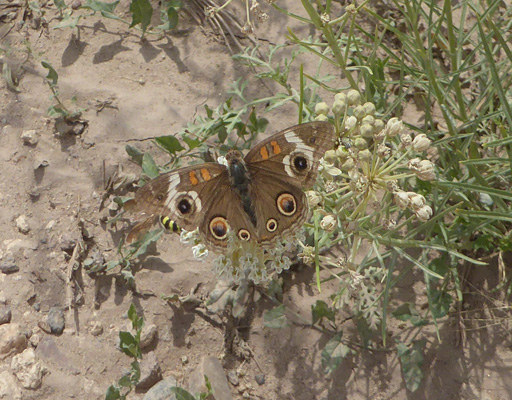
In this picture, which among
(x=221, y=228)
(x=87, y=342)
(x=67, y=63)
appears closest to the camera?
(x=221, y=228)

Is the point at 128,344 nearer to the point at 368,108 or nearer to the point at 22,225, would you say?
the point at 22,225

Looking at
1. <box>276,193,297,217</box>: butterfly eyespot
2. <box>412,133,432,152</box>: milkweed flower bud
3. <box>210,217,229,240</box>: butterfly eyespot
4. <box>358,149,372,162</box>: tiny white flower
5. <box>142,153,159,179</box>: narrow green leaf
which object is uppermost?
<box>412,133,432,152</box>: milkweed flower bud

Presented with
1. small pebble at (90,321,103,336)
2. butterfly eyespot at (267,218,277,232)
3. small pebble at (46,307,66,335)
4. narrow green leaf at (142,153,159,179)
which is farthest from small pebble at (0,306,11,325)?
butterfly eyespot at (267,218,277,232)

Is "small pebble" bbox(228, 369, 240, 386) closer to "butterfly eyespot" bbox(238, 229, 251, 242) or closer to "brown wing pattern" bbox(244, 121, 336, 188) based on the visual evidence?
"butterfly eyespot" bbox(238, 229, 251, 242)

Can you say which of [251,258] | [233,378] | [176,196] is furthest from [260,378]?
[176,196]

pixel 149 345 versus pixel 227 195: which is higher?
pixel 227 195

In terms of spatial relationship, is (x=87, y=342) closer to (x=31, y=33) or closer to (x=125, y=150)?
(x=125, y=150)

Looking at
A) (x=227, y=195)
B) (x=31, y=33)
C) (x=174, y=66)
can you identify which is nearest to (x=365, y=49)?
(x=174, y=66)
